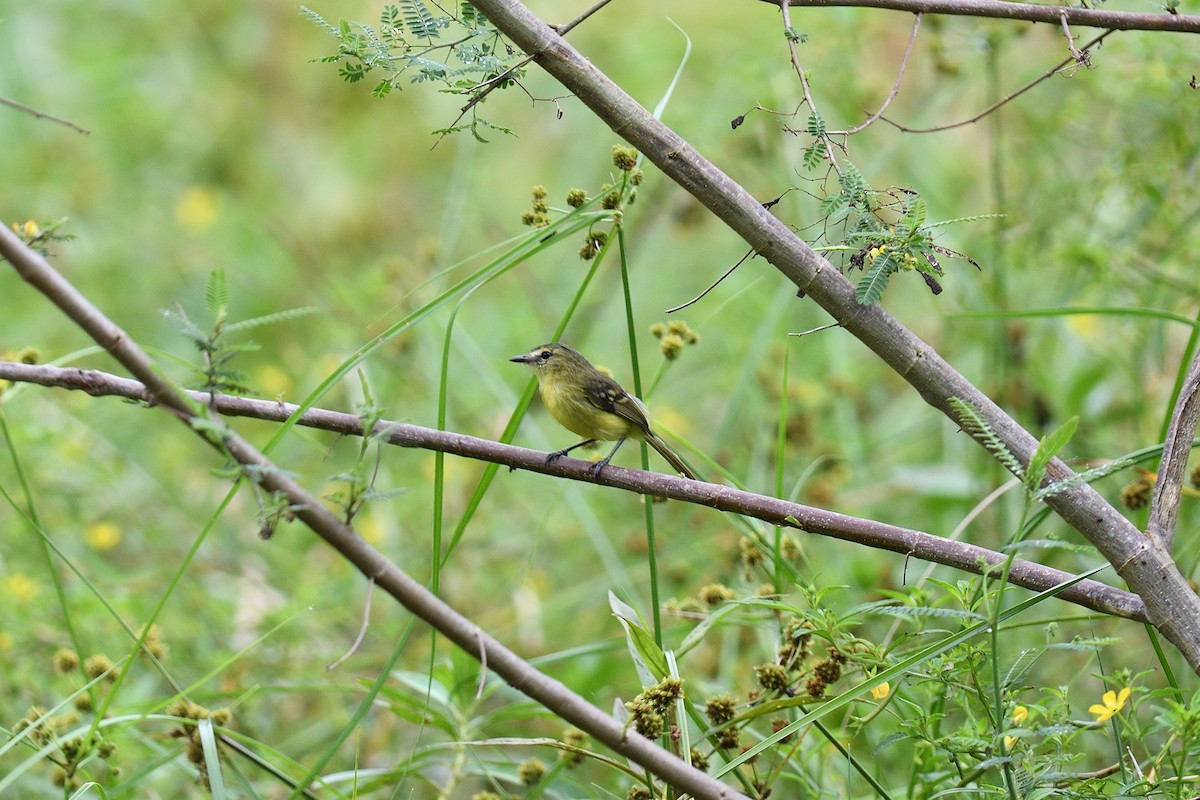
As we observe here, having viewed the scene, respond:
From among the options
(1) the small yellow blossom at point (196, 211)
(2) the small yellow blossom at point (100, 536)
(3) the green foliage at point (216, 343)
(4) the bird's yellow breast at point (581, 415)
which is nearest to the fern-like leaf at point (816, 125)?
(3) the green foliage at point (216, 343)

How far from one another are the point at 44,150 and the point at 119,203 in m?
0.53

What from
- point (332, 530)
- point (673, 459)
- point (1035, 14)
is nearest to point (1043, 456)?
point (1035, 14)

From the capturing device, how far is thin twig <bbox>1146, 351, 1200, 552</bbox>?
1.78m

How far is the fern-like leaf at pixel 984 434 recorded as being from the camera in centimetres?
160

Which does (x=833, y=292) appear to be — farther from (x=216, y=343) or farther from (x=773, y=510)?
(x=216, y=343)

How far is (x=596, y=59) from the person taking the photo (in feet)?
22.2

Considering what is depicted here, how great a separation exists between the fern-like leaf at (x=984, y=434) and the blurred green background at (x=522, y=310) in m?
0.65

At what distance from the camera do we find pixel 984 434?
1709 millimetres

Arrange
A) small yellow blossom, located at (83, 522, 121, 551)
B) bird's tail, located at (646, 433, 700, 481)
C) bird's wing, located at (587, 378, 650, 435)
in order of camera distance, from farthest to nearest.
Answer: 1. small yellow blossom, located at (83, 522, 121, 551)
2. bird's wing, located at (587, 378, 650, 435)
3. bird's tail, located at (646, 433, 700, 481)

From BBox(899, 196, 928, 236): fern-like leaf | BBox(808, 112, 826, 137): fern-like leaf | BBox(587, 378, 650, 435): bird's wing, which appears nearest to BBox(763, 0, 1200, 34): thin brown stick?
BBox(808, 112, 826, 137): fern-like leaf

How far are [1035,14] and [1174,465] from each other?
78cm

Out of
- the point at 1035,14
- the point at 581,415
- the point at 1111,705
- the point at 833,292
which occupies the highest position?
the point at 581,415

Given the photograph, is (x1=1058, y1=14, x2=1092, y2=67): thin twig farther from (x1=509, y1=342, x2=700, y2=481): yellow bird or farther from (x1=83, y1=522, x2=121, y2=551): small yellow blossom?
(x1=83, y1=522, x2=121, y2=551): small yellow blossom

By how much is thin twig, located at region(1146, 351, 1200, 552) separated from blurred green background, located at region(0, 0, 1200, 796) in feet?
2.59
